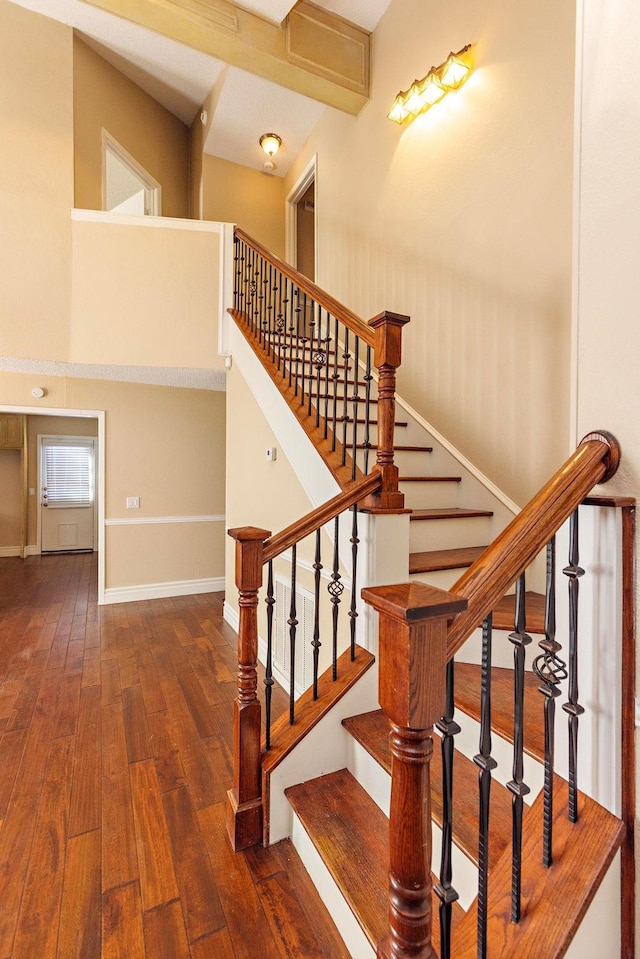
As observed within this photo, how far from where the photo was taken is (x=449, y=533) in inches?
99.4

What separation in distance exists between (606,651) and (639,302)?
33.1 inches

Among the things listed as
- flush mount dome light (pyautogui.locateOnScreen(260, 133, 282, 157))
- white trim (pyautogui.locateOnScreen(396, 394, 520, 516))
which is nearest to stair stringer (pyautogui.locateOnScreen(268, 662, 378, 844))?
white trim (pyautogui.locateOnScreen(396, 394, 520, 516))

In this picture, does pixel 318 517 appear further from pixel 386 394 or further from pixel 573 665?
pixel 573 665

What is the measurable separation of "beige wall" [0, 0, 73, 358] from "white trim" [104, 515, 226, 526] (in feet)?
5.95

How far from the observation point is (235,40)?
3.24 m

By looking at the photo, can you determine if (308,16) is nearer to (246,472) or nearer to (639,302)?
(246,472)

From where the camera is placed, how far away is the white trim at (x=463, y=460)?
8.73 ft

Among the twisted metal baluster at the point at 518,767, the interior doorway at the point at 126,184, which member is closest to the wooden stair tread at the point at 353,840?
the twisted metal baluster at the point at 518,767

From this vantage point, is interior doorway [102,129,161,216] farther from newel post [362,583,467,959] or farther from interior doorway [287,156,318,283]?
newel post [362,583,467,959]

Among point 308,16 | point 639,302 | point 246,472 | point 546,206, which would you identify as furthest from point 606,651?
point 308,16

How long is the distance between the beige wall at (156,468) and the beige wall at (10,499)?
10.9 feet

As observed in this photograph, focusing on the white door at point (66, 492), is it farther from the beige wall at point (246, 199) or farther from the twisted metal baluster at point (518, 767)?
the twisted metal baluster at point (518, 767)

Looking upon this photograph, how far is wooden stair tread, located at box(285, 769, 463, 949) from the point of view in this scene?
1268 mm

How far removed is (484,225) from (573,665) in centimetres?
267
